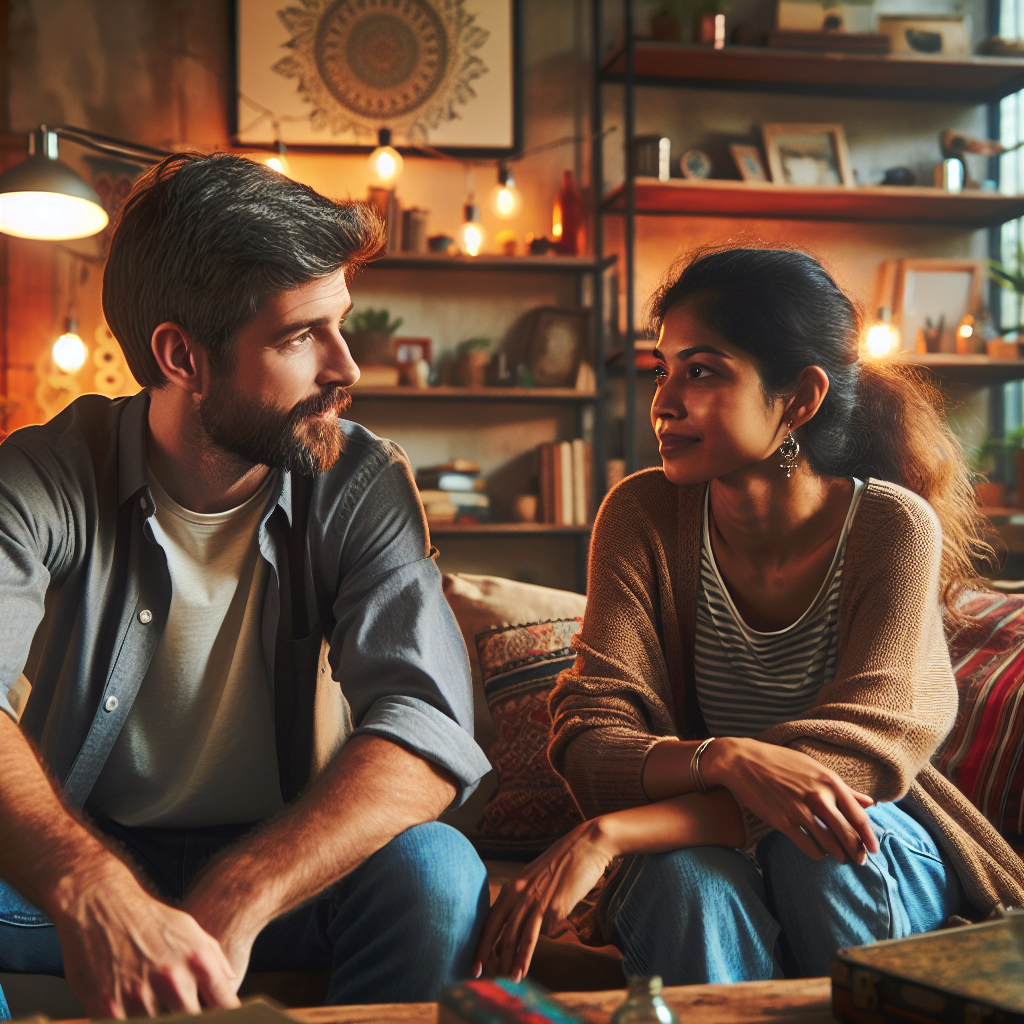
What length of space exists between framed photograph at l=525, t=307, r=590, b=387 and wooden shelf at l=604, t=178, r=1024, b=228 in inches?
17.3

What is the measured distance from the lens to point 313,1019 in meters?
0.79

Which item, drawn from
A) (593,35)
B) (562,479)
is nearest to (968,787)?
(562,479)

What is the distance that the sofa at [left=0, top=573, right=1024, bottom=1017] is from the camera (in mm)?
1359

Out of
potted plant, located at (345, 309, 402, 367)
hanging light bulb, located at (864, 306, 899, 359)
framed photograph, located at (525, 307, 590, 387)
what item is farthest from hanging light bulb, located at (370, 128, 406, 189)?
hanging light bulb, located at (864, 306, 899, 359)

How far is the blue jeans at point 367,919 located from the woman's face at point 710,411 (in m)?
0.59

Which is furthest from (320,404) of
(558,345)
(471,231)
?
(558,345)

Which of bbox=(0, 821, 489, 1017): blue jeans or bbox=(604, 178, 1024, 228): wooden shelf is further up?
bbox=(604, 178, 1024, 228): wooden shelf

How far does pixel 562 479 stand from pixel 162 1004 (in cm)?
305

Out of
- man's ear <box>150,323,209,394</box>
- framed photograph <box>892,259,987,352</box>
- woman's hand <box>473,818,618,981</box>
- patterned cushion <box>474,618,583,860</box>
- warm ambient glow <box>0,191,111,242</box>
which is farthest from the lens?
framed photograph <box>892,259,987,352</box>

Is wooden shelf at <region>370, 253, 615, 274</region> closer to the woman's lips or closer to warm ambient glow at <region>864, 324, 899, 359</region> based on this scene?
warm ambient glow at <region>864, 324, 899, 359</region>

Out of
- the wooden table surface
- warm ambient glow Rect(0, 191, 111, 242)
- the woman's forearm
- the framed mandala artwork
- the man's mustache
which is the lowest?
the wooden table surface

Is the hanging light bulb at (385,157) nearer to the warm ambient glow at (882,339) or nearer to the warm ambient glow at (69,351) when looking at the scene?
the warm ambient glow at (69,351)

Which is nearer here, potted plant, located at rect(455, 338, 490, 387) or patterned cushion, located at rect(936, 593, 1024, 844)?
patterned cushion, located at rect(936, 593, 1024, 844)

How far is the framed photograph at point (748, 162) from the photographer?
397 cm
